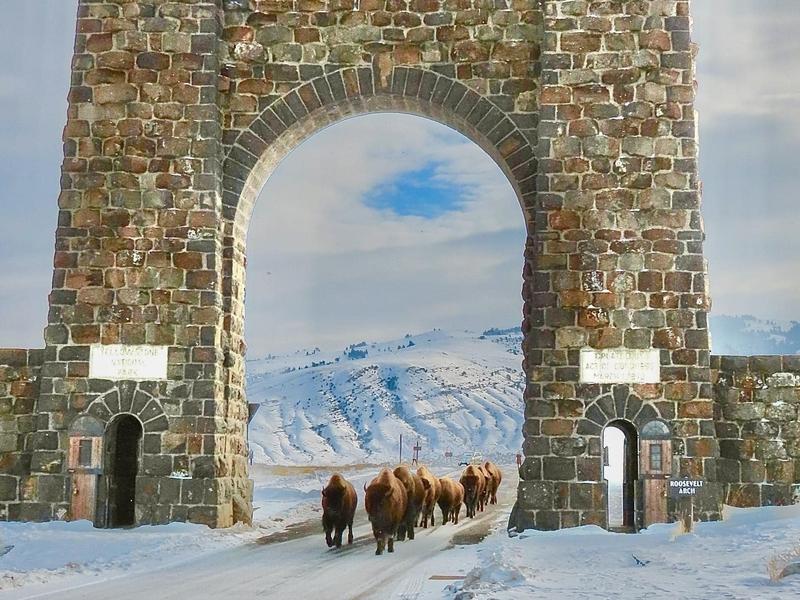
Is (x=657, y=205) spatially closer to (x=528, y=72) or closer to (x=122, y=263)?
(x=528, y=72)

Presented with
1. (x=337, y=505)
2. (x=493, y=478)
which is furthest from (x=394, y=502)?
(x=493, y=478)

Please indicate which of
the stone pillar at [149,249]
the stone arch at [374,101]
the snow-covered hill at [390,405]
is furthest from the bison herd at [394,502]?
the snow-covered hill at [390,405]

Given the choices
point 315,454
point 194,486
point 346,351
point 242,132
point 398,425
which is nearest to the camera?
point 194,486

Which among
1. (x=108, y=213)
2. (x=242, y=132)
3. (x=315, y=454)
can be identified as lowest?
(x=315, y=454)

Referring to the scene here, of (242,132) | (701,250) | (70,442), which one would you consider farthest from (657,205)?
(70,442)

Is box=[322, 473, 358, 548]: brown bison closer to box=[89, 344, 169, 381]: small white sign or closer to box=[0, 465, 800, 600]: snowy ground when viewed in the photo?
box=[0, 465, 800, 600]: snowy ground

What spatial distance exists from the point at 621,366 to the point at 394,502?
3937 millimetres

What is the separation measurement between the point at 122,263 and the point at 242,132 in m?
2.73

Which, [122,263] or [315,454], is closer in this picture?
[122,263]

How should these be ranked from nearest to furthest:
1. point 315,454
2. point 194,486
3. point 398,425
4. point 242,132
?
point 194,486
point 242,132
point 315,454
point 398,425

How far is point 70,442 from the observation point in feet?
49.6

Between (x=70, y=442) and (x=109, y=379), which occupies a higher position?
(x=109, y=379)

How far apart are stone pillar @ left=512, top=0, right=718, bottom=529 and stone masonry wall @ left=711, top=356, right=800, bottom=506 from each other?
1.59ft

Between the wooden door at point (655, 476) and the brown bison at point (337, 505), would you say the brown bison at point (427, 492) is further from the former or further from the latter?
the wooden door at point (655, 476)
